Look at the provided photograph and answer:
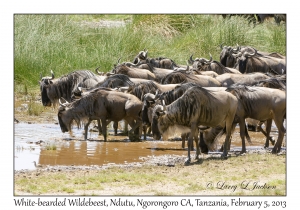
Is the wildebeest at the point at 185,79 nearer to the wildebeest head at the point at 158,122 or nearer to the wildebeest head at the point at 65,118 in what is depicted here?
the wildebeest head at the point at 65,118

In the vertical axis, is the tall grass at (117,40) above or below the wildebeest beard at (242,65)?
above

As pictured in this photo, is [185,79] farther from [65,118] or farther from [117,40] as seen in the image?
[117,40]

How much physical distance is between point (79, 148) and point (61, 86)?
4.35 metres

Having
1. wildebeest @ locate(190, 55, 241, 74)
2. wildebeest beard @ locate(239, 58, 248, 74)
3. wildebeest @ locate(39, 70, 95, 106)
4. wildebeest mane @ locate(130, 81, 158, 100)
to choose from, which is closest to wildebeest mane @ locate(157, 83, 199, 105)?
wildebeest mane @ locate(130, 81, 158, 100)

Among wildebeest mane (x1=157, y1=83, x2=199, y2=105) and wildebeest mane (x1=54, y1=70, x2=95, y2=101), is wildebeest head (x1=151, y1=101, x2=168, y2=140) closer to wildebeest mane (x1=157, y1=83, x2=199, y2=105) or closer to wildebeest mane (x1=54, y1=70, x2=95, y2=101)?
wildebeest mane (x1=157, y1=83, x2=199, y2=105)

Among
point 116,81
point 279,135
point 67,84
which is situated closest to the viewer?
point 279,135

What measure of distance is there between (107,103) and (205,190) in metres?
5.33

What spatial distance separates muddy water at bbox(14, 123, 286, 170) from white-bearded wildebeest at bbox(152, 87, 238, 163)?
78 centimetres

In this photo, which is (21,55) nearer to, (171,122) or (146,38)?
(146,38)

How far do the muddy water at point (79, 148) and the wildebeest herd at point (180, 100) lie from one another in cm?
34

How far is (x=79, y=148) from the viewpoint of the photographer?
1298 cm

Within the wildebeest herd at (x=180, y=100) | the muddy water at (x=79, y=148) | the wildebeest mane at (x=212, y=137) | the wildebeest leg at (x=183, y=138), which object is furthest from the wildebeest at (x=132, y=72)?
the wildebeest mane at (x=212, y=137)

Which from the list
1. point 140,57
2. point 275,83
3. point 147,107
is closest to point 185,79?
point 275,83

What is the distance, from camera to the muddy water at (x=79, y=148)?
38.4ft
